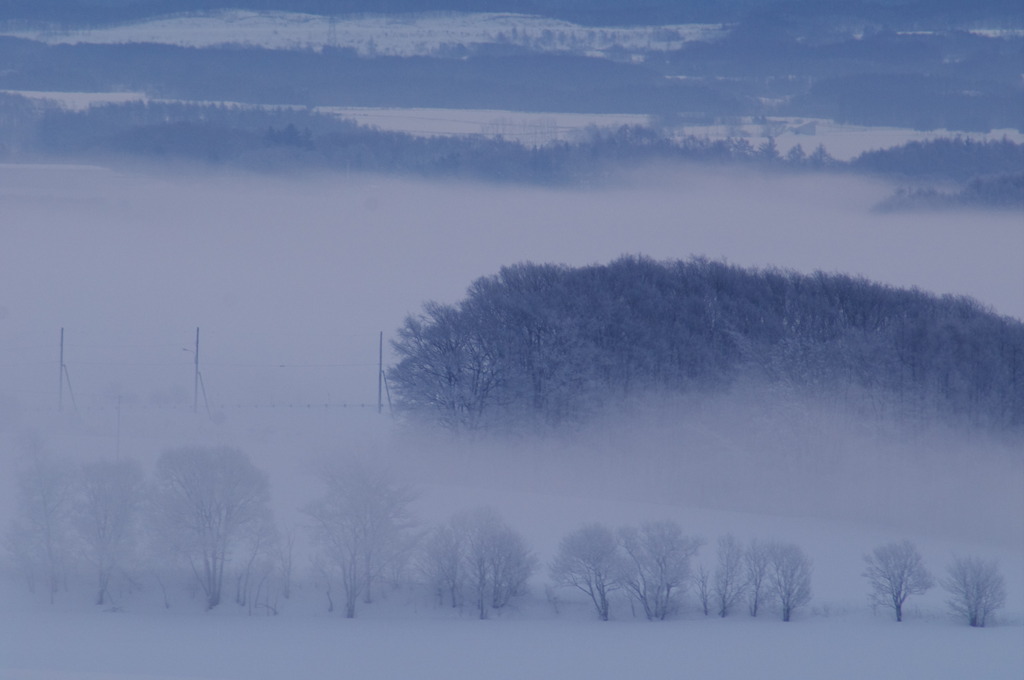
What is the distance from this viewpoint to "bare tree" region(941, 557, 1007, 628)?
7980 millimetres

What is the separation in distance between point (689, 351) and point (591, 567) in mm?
5076

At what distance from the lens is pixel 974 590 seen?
26.5ft

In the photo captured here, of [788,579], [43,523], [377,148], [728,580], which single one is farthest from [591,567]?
[377,148]

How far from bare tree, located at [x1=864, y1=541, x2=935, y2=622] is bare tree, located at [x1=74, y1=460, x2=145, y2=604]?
19.5 ft

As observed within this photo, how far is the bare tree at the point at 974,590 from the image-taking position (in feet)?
26.2

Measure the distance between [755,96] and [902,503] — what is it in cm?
1033

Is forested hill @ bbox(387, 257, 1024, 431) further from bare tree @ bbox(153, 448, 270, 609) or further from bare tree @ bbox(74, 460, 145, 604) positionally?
bare tree @ bbox(74, 460, 145, 604)

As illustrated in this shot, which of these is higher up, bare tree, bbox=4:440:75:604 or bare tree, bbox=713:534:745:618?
bare tree, bbox=4:440:75:604

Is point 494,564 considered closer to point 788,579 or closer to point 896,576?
point 788,579

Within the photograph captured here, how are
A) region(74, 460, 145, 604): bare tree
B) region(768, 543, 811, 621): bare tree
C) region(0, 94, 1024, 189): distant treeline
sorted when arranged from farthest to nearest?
1. region(0, 94, 1024, 189): distant treeline
2. region(768, 543, 811, 621): bare tree
3. region(74, 460, 145, 604): bare tree

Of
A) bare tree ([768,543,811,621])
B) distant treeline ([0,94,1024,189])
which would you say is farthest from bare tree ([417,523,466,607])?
distant treeline ([0,94,1024,189])

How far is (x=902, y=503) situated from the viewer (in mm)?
10617

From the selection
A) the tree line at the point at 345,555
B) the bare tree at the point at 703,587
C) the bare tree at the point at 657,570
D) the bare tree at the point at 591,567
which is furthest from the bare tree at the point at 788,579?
the bare tree at the point at 591,567

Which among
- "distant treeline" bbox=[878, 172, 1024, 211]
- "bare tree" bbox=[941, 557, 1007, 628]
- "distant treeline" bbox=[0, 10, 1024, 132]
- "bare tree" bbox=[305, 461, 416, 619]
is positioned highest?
"distant treeline" bbox=[0, 10, 1024, 132]
